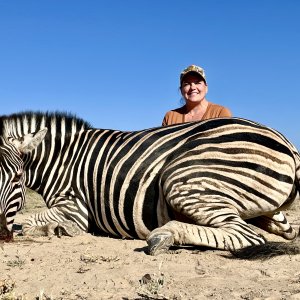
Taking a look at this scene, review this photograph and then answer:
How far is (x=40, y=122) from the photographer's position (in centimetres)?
543

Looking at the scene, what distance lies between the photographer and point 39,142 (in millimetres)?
4953

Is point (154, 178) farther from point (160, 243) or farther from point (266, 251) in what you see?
point (266, 251)

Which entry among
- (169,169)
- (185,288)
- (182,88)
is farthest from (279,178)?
(182,88)

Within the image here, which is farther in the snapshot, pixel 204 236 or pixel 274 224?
pixel 274 224

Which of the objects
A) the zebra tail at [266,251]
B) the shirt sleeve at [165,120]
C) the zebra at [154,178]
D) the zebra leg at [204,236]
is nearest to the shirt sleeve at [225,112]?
the shirt sleeve at [165,120]

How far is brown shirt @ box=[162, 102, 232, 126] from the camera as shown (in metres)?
6.44

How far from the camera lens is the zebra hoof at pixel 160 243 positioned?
11.5 feet

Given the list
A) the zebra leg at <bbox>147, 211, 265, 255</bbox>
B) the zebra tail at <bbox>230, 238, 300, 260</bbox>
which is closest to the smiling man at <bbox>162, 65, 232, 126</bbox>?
the zebra leg at <bbox>147, 211, 265, 255</bbox>

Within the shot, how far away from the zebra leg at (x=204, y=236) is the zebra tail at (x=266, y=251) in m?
0.14

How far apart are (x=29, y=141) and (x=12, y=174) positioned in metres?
0.51

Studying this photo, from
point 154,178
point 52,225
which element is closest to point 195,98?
point 154,178

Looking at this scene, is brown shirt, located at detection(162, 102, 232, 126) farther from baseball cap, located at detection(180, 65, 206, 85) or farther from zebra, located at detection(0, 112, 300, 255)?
zebra, located at detection(0, 112, 300, 255)

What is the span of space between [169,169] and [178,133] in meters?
0.47

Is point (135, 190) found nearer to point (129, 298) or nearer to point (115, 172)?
point (115, 172)
